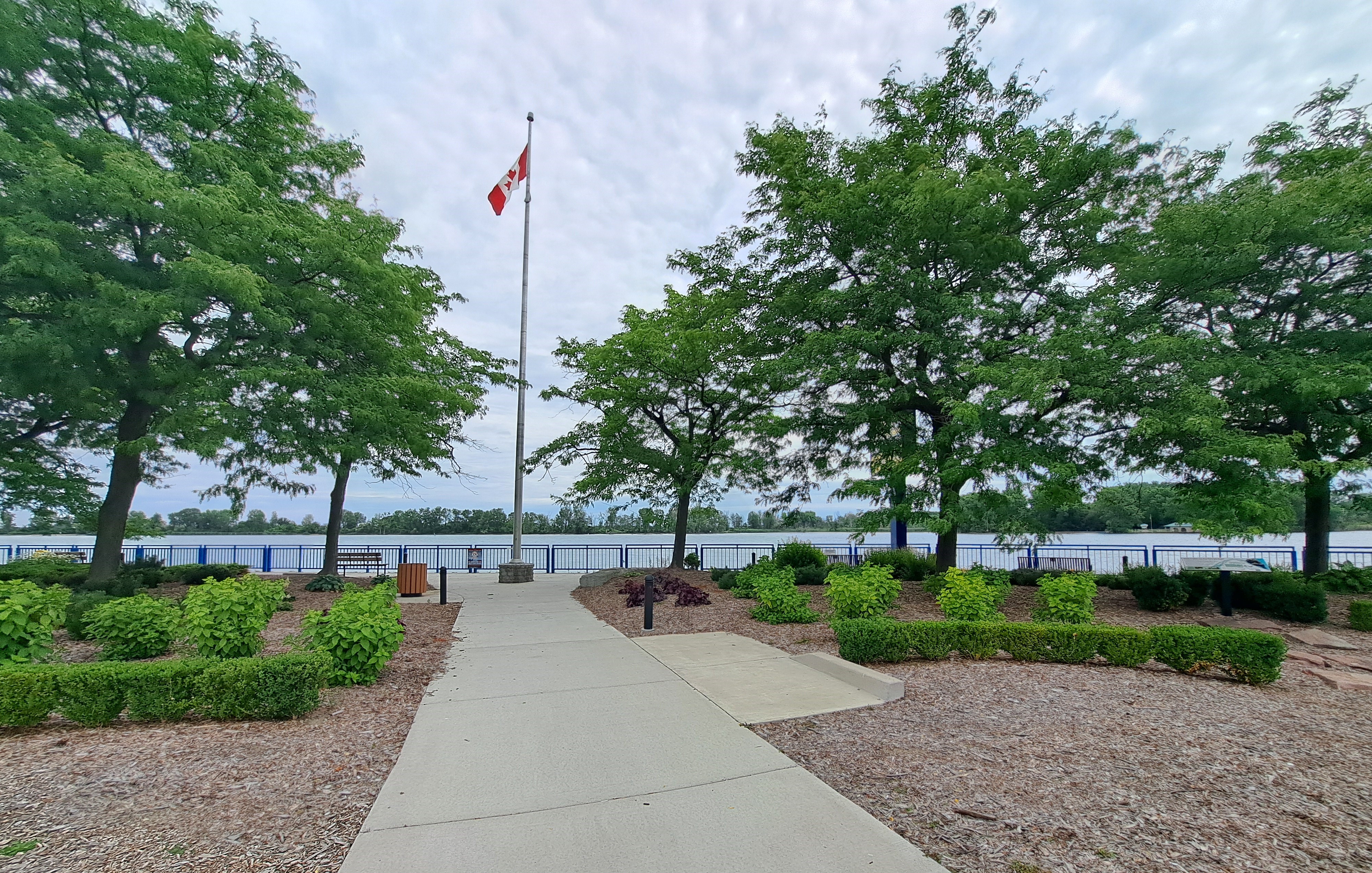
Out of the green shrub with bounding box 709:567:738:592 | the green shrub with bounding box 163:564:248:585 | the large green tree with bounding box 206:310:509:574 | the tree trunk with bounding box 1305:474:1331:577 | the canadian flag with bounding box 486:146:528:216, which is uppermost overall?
the canadian flag with bounding box 486:146:528:216

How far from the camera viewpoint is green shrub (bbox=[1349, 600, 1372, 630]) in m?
9.40

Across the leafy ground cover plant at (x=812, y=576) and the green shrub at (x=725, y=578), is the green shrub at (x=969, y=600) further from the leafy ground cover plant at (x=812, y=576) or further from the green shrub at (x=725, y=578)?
the leafy ground cover plant at (x=812, y=576)

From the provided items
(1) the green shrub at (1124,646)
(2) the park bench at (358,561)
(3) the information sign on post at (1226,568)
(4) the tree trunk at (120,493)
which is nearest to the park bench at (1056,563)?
(3) the information sign on post at (1226,568)

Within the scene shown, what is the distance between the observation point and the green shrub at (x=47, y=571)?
43.1 feet

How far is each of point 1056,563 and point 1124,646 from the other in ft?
47.4

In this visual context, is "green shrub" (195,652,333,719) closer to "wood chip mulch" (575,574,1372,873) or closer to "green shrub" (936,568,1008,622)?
"wood chip mulch" (575,574,1372,873)

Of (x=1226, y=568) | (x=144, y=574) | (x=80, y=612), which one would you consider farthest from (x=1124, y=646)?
(x=144, y=574)

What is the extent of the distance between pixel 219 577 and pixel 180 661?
11019 millimetres

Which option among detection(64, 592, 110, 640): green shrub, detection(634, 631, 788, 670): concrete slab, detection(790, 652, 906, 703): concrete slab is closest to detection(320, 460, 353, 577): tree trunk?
detection(64, 592, 110, 640): green shrub

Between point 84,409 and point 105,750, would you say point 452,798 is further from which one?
point 84,409

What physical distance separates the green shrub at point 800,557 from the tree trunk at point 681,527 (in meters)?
2.70

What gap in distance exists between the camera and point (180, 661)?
17.2 ft

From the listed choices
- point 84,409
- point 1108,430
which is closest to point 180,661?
point 84,409

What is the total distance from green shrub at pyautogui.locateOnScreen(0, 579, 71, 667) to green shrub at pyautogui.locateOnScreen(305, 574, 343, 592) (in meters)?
8.59
